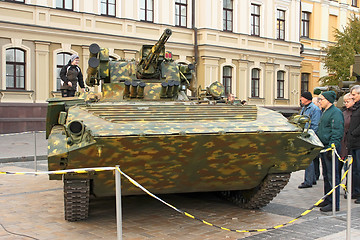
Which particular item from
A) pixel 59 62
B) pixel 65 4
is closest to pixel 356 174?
pixel 59 62

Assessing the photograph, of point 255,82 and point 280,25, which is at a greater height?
point 280,25

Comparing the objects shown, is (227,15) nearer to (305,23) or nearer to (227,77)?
(227,77)

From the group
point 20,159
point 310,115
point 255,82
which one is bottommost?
point 20,159

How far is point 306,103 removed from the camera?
9.19m

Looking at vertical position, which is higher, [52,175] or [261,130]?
[261,130]

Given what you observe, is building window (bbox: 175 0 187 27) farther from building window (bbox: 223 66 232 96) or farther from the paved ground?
the paved ground

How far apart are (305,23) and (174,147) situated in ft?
89.4

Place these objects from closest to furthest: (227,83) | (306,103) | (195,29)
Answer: (306,103) < (195,29) < (227,83)

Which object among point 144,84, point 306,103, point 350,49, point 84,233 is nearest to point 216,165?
point 84,233

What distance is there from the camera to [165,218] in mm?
6656

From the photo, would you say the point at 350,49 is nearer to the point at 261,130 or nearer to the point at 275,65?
the point at 275,65

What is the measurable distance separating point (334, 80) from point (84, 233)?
2403cm

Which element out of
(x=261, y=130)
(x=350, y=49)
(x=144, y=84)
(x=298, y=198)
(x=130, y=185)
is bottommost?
(x=298, y=198)

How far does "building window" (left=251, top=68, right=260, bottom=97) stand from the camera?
89.3ft
